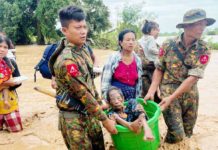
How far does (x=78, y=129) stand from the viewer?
231 cm

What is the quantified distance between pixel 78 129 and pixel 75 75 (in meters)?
0.51

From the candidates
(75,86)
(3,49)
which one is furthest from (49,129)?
(75,86)

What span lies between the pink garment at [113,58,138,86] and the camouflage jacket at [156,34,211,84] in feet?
1.20

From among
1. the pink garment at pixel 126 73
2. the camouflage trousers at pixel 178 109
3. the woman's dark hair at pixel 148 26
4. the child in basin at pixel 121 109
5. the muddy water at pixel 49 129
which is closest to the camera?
the child in basin at pixel 121 109

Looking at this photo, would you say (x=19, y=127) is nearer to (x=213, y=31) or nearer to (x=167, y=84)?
(x=167, y=84)

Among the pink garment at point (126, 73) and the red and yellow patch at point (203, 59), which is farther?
the pink garment at point (126, 73)

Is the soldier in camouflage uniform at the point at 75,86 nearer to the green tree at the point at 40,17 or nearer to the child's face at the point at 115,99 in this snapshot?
the child's face at the point at 115,99

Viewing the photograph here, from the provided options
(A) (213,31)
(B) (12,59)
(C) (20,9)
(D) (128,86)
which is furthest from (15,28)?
(D) (128,86)

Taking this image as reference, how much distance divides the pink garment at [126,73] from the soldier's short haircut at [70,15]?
1.59 meters

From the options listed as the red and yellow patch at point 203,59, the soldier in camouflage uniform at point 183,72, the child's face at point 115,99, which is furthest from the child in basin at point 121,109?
the red and yellow patch at point 203,59

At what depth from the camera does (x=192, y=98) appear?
3.38 metres

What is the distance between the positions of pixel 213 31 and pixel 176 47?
22.1m

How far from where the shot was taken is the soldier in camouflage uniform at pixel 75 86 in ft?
6.86

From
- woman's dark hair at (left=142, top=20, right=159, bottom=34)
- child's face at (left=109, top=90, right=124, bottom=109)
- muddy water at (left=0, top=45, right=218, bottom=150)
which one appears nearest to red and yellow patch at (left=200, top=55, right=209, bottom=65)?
child's face at (left=109, top=90, right=124, bottom=109)
